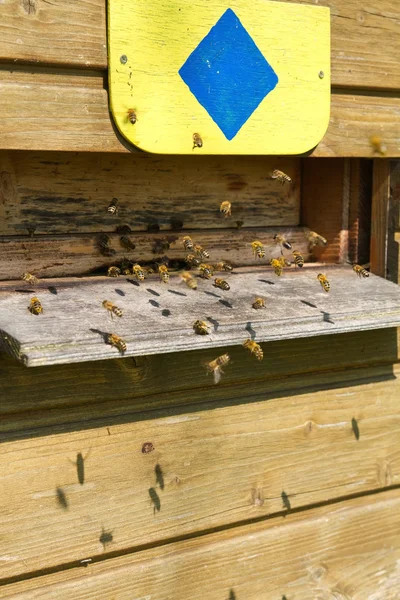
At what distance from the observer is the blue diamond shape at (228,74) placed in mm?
2811

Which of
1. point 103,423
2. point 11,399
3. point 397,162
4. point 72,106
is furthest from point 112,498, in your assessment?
point 397,162

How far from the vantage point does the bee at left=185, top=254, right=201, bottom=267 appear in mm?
3129

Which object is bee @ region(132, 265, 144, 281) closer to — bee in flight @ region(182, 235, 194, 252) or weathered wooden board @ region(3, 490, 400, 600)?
bee in flight @ region(182, 235, 194, 252)

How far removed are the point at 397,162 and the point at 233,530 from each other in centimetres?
179

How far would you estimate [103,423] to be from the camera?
279 centimetres

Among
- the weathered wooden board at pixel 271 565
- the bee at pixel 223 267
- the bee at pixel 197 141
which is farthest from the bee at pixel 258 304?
the weathered wooden board at pixel 271 565

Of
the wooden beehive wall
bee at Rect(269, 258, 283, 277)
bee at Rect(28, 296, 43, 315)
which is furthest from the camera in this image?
bee at Rect(269, 258, 283, 277)

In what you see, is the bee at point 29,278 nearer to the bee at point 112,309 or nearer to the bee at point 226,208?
the bee at point 112,309

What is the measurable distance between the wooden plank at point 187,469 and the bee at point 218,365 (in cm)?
16

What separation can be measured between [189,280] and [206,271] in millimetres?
80

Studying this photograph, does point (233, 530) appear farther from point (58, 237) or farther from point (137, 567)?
point (58, 237)

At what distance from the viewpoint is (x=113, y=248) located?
307 cm

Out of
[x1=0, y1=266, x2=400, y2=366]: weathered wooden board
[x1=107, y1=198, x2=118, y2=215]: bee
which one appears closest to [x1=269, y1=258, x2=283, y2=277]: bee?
[x1=0, y1=266, x2=400, y2=366]: weathered wooden board

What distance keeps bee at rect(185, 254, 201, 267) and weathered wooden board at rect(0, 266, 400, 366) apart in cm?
13
